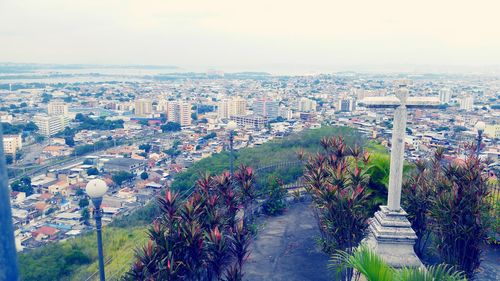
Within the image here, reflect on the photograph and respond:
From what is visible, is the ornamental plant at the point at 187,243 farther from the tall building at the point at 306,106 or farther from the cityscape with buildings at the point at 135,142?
the tall building at the point at 306,106

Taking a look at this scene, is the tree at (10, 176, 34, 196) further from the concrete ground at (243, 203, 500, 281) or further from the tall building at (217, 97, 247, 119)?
the tall building at (217, 97, 247, 119)

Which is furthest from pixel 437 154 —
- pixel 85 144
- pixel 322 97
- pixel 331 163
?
pixel 322 97

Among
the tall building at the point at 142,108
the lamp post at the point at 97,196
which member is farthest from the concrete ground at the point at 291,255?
the tall building at the point at 142,108

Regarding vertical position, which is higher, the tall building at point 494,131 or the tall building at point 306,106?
the tall building at point 494,131

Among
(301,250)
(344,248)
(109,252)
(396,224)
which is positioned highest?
(396,224)

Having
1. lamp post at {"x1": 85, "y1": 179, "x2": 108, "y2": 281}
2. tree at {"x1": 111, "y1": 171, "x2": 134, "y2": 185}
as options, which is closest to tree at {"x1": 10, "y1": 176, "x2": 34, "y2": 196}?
tree at {"x1": 111, "y1": 171, "x2": 134, "y2": 185}

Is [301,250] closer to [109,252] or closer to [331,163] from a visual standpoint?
[331,163]
